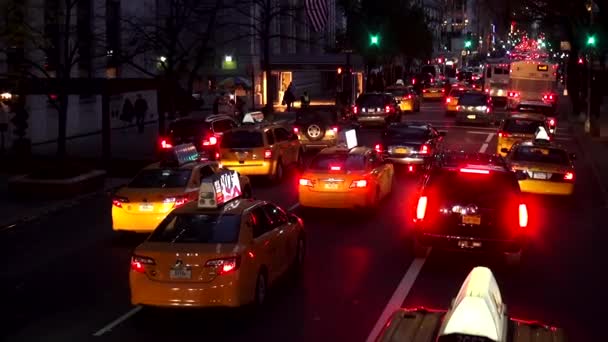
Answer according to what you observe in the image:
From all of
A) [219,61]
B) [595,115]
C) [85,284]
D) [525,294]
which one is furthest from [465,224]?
[219,61]

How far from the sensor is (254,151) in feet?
84.3

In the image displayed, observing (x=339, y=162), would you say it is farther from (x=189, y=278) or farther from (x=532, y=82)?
(x=532, y=82)

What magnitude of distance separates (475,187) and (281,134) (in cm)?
1339

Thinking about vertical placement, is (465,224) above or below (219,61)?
below

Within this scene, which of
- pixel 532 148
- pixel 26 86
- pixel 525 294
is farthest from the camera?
pixel 26 86

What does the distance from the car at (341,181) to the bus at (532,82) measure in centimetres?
3511

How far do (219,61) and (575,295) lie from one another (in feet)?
188

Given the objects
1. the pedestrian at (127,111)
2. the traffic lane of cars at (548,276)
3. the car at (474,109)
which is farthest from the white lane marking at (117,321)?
the car at (474,109)

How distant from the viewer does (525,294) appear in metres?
13.3

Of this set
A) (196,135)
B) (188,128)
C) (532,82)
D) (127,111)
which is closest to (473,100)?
(532,82)

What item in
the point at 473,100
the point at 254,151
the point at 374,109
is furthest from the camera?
the point at 473,100

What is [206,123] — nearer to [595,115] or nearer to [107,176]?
[107,176]

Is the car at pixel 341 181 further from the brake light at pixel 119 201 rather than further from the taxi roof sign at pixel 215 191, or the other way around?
Answer: the taxi roof sign at pixel 215 191

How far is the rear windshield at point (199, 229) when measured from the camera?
1180cm
